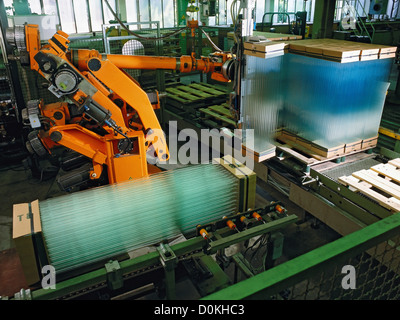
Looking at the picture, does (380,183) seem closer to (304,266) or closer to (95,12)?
(304,266)

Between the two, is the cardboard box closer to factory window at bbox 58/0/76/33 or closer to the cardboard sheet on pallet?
the cardboard sheet on pallet

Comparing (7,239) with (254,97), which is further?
(7,239)

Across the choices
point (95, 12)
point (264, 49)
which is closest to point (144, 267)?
point (264, 49)

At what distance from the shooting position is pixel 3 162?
5848 mm

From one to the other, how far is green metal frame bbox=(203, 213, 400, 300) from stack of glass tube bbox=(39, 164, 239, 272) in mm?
1200

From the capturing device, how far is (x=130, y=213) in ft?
7.24

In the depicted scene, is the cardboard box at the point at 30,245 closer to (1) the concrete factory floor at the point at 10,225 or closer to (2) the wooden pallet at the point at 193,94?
(1) the concrete factory floor at the point at 10,225

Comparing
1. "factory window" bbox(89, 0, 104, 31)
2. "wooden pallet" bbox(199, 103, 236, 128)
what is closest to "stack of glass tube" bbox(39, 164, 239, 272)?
"wooden pallet" bbox(199, 103, 236, 128)

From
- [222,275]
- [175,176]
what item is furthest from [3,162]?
[222,275]

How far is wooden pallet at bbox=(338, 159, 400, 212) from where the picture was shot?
120 inches

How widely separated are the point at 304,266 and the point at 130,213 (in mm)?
1320

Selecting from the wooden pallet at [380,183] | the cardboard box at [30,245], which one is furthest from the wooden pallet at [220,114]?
the cardboard box at [30,245]
